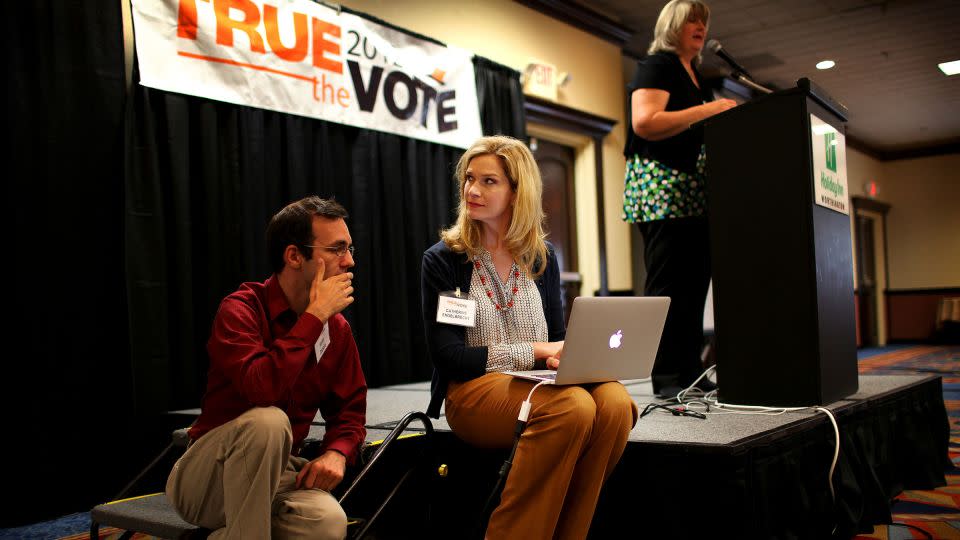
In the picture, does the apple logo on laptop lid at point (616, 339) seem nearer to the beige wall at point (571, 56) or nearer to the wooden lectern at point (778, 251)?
the wooden lectern at point (778, 251)

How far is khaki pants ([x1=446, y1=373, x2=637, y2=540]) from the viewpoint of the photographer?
5.19ft

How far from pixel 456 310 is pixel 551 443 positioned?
17.0 inches

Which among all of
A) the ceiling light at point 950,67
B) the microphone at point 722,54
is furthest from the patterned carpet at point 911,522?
the ceiling light at point 950,67

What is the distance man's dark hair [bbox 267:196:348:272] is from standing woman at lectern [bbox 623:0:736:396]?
1.51 metres

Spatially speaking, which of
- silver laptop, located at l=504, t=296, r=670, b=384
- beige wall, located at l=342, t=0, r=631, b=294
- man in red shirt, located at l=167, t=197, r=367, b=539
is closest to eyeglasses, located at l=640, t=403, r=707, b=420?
silver laptop, located at l=504, t=296, r=670, b=384

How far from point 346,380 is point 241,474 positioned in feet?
1.32

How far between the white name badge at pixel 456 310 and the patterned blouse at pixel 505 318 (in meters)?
0.06

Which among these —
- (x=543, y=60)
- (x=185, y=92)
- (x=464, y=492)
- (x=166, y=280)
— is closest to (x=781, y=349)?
(x=464, y=492)

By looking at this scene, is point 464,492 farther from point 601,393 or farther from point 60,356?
point 60,356

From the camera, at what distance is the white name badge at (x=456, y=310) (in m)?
1.84

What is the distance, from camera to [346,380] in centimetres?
182

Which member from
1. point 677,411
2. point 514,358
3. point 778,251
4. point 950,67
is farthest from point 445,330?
point 950,67

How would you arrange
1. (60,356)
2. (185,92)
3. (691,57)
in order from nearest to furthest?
(60,356) → (691,57) → (185,92)

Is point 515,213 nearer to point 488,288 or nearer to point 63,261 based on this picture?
point 488,288
